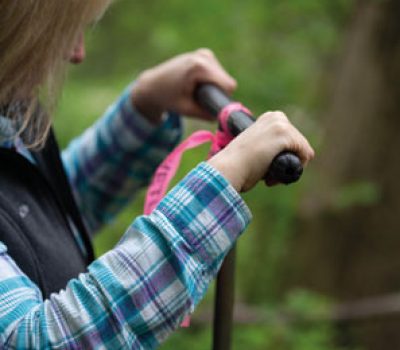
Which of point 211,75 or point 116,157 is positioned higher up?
point 211,75

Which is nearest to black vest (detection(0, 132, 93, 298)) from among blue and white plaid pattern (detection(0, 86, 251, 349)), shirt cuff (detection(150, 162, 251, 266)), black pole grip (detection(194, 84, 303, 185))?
blue and white plaid pattern (detection(0, 86, 251, 349))

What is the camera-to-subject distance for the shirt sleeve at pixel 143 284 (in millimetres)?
853

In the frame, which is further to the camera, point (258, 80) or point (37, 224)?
point (258, 80)

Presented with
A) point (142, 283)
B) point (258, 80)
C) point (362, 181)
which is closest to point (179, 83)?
point (142, 283)

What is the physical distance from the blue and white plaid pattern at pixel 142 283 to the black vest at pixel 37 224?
6 cm

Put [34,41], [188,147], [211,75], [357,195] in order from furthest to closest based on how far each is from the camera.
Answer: [357,195] < [211,75] < [188,147] < [34,41]

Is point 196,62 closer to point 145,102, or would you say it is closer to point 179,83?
point 179,83

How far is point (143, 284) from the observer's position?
0.87m

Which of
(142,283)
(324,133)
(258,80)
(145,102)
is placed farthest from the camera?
(324,133)

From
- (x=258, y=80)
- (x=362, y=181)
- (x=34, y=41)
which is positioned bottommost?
(x=362, y=181)

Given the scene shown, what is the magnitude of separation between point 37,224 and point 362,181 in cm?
282

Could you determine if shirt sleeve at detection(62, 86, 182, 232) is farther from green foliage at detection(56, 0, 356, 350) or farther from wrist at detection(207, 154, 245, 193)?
green foliage at detection(56, 0, 356, 350)

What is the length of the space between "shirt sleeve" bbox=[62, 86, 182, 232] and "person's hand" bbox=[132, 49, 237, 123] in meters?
0.04

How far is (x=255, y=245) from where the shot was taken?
442 cm
